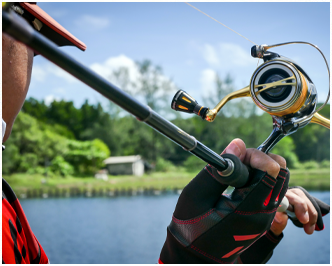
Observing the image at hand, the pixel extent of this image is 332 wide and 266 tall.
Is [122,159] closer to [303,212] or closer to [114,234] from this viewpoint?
[114,234]

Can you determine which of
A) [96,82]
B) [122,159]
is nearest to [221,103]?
[96,82]

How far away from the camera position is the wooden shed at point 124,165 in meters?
37.6

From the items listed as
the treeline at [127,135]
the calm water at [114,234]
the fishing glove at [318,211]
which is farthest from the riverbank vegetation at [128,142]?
the fishing glove at [318,211]

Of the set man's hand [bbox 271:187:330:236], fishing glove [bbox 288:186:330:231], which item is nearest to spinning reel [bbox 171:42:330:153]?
man's hand [bbox 271:187:330:236]

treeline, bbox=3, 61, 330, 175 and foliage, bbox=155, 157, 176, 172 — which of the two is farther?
foliage, bbox=155, 157, 176, 172

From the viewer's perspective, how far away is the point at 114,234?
1906cm

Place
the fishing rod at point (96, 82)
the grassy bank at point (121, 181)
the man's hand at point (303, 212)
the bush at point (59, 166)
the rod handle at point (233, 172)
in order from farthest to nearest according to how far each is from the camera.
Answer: the bush at point (59, 166), the grassy bank at point (121, 181), the man's hand at point (303, 212), the rod handle at point (233, 172), the fishing rod at point (96, 82)

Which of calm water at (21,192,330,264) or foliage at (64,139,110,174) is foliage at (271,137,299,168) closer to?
calm water at (21,192,330,264)

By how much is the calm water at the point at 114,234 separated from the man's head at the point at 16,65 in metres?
14.9

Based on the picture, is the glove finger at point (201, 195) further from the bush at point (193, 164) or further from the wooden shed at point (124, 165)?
the wooden shed at point (124, 165)

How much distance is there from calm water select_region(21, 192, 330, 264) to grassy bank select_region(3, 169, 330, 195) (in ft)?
22.8

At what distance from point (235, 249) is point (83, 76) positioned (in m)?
0.89

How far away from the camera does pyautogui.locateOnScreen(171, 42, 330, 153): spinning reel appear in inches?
46.2

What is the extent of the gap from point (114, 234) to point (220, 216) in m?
19.2
